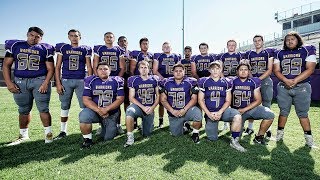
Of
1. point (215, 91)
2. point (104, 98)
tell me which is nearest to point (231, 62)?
point (215, 91)

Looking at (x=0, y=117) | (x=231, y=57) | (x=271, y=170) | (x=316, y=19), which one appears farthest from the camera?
(x=316, y=19)

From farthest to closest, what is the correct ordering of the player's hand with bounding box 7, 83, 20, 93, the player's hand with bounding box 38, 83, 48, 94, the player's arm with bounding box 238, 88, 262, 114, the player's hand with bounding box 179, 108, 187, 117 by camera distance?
1. the player's hand with bounding box 179, 108, 187, 117
2. the player's arm with bounding box 238, 88, 262, 114
3. the player's hand with bounding box 38, 83, 48, 94
4. the player's hand with bounding box 7, 83, 20, 93

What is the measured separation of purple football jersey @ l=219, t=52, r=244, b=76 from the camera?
7.03m

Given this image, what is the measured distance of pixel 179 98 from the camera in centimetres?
617

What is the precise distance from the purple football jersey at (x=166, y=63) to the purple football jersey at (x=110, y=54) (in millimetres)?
1128

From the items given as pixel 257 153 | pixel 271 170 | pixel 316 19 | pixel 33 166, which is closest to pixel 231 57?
pixel 257 153

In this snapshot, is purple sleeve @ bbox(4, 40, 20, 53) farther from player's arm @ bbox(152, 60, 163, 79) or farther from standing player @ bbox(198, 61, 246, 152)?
standing player @ bbox(198, 61, 246, 152)

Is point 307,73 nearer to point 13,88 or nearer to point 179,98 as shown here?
point 179,98

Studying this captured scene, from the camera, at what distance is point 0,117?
9.07 metres

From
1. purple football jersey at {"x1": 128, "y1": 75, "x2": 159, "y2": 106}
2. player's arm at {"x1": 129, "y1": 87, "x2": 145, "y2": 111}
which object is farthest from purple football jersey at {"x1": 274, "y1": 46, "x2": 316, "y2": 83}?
player's arm at {"x1": 129, "y1": 87, "x2": 145, "y2": 111}

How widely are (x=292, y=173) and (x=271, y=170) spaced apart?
290 millimetres

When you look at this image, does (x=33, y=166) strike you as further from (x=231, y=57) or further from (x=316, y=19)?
(x=316, y=19)

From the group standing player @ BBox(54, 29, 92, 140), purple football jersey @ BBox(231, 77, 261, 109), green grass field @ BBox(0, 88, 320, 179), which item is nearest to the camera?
green grass field @ BBox(0, 88, 320, 179)

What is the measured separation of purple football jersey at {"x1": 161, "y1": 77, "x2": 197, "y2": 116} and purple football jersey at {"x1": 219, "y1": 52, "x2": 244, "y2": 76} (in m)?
1.33
